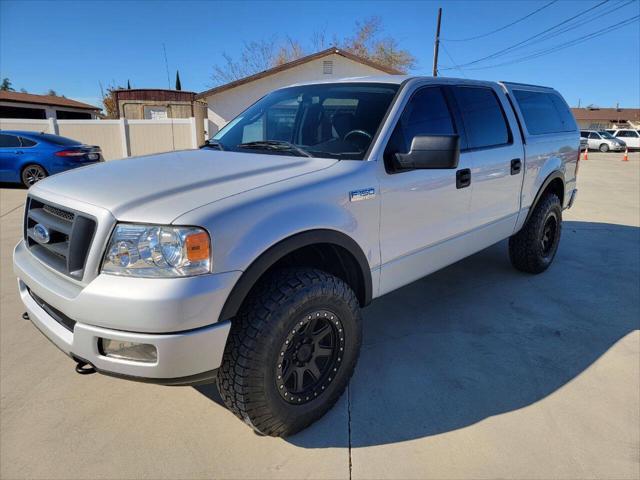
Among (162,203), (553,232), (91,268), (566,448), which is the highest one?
(162,203)

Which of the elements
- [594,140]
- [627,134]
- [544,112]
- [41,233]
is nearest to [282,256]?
[41,233]

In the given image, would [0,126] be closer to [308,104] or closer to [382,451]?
[308,104]

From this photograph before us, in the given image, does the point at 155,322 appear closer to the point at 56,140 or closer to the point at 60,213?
the point at 60,213

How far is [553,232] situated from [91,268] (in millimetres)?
4796

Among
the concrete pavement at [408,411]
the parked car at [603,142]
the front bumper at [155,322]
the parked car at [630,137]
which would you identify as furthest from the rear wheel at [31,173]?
the parked car at [630,137]

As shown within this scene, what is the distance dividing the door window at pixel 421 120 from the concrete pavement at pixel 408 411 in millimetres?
1459

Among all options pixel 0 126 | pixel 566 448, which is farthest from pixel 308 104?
pixel 0 126

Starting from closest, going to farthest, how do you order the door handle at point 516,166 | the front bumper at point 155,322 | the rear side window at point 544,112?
the front bumper at point 155,322, the door handle at point 516,166, the rear side window at point 544,112

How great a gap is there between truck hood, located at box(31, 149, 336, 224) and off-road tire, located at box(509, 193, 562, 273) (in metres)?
2.92

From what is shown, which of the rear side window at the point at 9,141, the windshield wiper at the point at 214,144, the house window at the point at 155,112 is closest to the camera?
the windshield wiper at the point at 214,144

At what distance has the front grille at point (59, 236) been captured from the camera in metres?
2.04

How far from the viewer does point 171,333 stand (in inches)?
73.4

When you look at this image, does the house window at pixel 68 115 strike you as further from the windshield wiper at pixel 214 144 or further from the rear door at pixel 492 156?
the rear door at pixel 492 156

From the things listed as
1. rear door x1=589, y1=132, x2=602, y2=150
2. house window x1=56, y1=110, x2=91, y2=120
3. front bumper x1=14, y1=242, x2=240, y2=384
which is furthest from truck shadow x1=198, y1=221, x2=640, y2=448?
house window x1=56, y1=110, x2=91, y2=120
